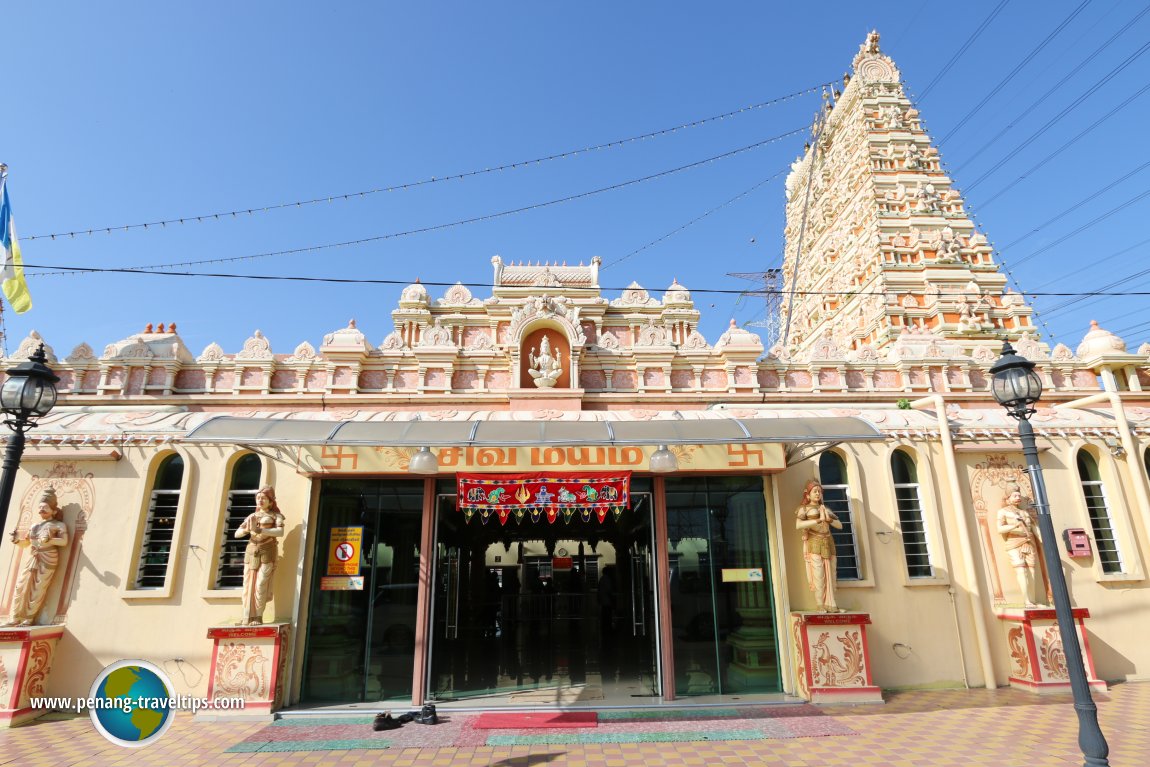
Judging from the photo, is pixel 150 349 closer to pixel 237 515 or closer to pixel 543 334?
pixel 237 515

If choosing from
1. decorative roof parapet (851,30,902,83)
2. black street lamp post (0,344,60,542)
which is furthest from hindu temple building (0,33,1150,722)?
decorative roof parapet (851,30,902,83)

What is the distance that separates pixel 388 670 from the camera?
27.6 ft

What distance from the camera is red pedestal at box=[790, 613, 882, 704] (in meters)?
8.09

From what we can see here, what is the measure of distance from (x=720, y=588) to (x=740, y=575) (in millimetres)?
356

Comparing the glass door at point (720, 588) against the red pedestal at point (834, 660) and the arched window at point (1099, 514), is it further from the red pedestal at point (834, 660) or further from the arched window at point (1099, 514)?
the arched window at point (1099, 514)

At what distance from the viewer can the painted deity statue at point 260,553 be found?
806cm

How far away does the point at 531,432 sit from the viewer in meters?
7.95

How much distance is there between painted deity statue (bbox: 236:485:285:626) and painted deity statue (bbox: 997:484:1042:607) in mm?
10815

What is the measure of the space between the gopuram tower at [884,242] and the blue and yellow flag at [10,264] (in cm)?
1927

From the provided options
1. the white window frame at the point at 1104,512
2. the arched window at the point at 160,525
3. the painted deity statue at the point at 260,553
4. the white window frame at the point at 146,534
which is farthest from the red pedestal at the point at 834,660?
the arched window at the point at 160,525

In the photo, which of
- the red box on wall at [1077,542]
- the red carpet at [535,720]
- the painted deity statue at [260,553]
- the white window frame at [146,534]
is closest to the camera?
the red carpet at [535,720]

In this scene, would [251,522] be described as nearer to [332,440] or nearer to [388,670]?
[332,440]

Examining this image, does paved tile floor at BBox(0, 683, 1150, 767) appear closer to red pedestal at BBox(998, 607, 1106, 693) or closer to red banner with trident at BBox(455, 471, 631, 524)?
red pedestal at BBox(998, 607, 1106, 693)

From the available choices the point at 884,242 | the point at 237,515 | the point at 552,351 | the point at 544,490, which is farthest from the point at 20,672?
the point at 884,242
